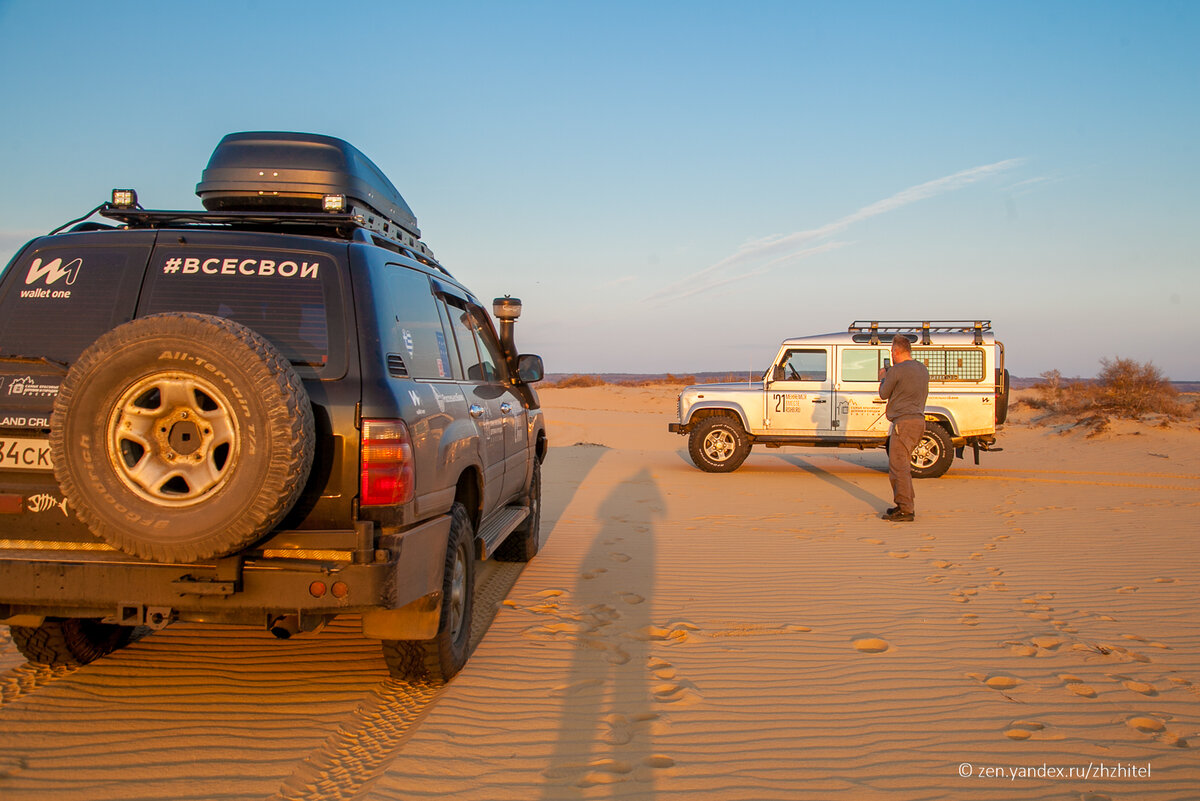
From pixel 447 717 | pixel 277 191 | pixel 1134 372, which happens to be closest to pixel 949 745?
pixel 447 717

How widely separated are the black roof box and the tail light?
10.3ft

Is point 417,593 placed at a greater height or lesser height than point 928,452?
greater

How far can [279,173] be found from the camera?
5.79 meters

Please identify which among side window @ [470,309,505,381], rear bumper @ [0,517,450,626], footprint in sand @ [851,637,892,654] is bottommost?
footprint in sand @ [851,637,892,654]

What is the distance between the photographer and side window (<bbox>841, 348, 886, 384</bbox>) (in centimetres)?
1266

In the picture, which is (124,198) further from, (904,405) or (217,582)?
(904,405)

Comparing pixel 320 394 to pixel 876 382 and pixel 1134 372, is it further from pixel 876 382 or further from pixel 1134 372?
pixel 1134 372

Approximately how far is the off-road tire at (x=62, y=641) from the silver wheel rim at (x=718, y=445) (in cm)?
1010

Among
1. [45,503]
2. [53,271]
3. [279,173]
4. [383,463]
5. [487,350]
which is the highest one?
[279,173]

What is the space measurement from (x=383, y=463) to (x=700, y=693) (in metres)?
1.89

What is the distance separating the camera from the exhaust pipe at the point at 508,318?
611 centimetres

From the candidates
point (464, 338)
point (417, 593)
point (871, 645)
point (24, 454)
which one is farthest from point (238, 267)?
point (871, 645)

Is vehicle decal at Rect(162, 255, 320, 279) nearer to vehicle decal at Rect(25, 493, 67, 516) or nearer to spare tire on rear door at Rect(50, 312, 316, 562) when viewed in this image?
spare tire on rear door at Rect(50, 312, 316, 562)

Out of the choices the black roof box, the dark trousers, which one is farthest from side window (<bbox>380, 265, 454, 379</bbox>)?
the dark trousers
